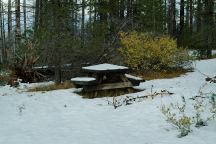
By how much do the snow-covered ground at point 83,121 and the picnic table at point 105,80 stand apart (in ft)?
1.73

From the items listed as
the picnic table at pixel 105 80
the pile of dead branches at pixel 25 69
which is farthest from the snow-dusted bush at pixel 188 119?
the pile of dead branches at pixel 25 69

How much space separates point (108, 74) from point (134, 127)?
539 cm

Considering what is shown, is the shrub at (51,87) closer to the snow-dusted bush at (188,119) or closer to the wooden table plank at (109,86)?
the wooden table plank at (109,86)

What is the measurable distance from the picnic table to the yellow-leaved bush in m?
3.87

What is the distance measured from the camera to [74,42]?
57.0ft

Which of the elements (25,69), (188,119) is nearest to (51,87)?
(25,69)

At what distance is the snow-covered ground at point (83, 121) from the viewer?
7.92 m

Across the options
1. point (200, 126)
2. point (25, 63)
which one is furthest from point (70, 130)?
point (25, 63)

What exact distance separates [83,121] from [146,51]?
939 centimetres

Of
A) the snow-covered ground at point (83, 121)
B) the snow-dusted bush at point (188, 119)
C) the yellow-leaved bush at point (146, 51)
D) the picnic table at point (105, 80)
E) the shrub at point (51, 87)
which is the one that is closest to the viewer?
the snow-covered ground at point (83, 121)

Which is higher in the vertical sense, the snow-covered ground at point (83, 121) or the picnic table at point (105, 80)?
the picnic table at point (105, 80)

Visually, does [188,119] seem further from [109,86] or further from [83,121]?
[109,86]

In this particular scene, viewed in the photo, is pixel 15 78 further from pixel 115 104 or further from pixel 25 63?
pixel 115 104

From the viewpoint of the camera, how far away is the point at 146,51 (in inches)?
731
